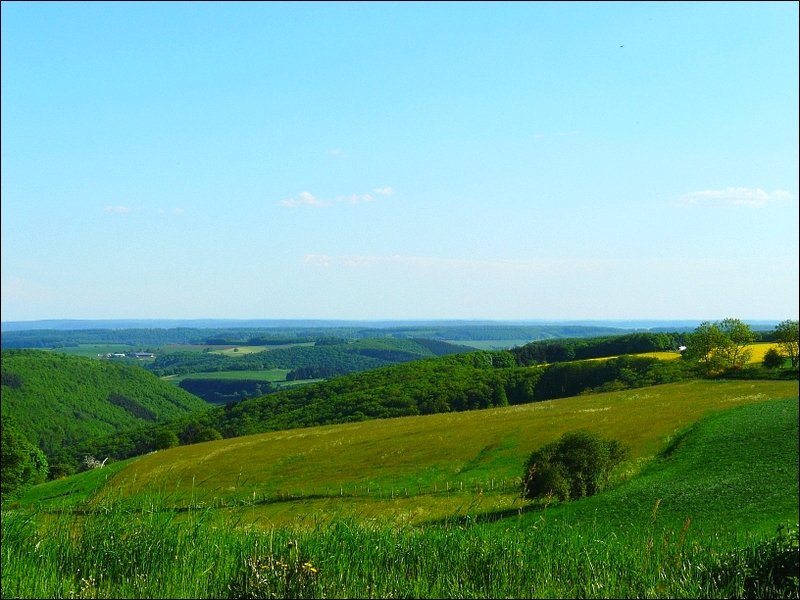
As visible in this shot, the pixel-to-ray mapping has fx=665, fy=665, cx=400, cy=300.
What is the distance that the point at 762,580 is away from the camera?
663cm

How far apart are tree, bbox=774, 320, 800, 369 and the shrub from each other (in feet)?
230

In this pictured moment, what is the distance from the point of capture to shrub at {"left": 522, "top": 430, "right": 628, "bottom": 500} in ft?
135

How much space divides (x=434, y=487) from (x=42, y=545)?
51.4 m

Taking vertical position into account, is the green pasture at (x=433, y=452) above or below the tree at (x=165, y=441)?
above

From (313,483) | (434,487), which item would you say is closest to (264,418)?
(313,483)

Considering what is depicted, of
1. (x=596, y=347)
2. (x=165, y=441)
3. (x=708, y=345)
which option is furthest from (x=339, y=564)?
(x=596, y=347)

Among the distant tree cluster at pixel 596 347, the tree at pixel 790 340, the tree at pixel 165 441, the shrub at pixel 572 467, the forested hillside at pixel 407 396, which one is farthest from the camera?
the distant tree cluster at pixel 596 347

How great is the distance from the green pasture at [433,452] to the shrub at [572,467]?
119 inches

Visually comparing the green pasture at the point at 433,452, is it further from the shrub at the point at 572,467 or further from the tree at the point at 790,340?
the tree at the point at 790,340

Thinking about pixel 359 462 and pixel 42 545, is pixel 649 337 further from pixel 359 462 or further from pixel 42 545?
pixel 42 545

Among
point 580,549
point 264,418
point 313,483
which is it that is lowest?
point 264,418

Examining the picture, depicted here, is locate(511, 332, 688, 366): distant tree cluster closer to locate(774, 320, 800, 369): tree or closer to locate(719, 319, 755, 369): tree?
locate(719, 319, 755, 369): tree

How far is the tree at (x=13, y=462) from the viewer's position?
240ft

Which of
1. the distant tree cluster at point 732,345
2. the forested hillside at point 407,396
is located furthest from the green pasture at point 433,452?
the forested hillside at point 407,396
